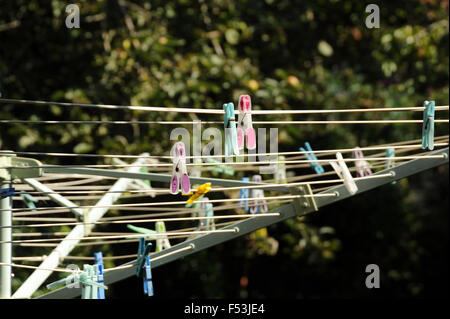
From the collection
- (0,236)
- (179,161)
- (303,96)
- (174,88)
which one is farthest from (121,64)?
(179,161)

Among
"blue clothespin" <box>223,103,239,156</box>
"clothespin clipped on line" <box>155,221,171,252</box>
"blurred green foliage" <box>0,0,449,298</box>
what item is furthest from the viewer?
"blurred green foliage" <box>0,0,449,298</box>

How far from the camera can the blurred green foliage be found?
3.69m

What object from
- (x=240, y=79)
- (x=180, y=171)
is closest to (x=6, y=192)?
(x=180, y=171)

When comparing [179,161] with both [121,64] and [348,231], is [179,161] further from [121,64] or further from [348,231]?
[348,231]

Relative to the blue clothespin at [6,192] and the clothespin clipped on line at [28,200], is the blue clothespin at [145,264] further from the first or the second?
the clothespin clipped on line at [28,200]

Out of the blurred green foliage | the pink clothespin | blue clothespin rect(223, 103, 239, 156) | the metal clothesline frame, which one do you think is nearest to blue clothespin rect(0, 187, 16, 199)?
the metal clothesline frame

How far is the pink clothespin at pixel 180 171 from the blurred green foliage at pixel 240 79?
68.7 inches

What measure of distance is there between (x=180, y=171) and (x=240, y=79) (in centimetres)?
215

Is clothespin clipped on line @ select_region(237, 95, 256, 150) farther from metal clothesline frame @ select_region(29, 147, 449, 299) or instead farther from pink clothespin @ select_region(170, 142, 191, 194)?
metal clothesline frame @ select_region(29, 147, 449, 299)

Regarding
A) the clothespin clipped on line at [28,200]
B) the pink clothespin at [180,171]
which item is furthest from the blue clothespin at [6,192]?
the pink clothespin at [180,171]

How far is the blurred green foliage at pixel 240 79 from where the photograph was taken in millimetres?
3686

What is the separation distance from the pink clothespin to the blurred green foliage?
175 cm

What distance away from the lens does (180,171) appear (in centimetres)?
161

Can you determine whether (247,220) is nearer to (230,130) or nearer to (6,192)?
(230,130)
